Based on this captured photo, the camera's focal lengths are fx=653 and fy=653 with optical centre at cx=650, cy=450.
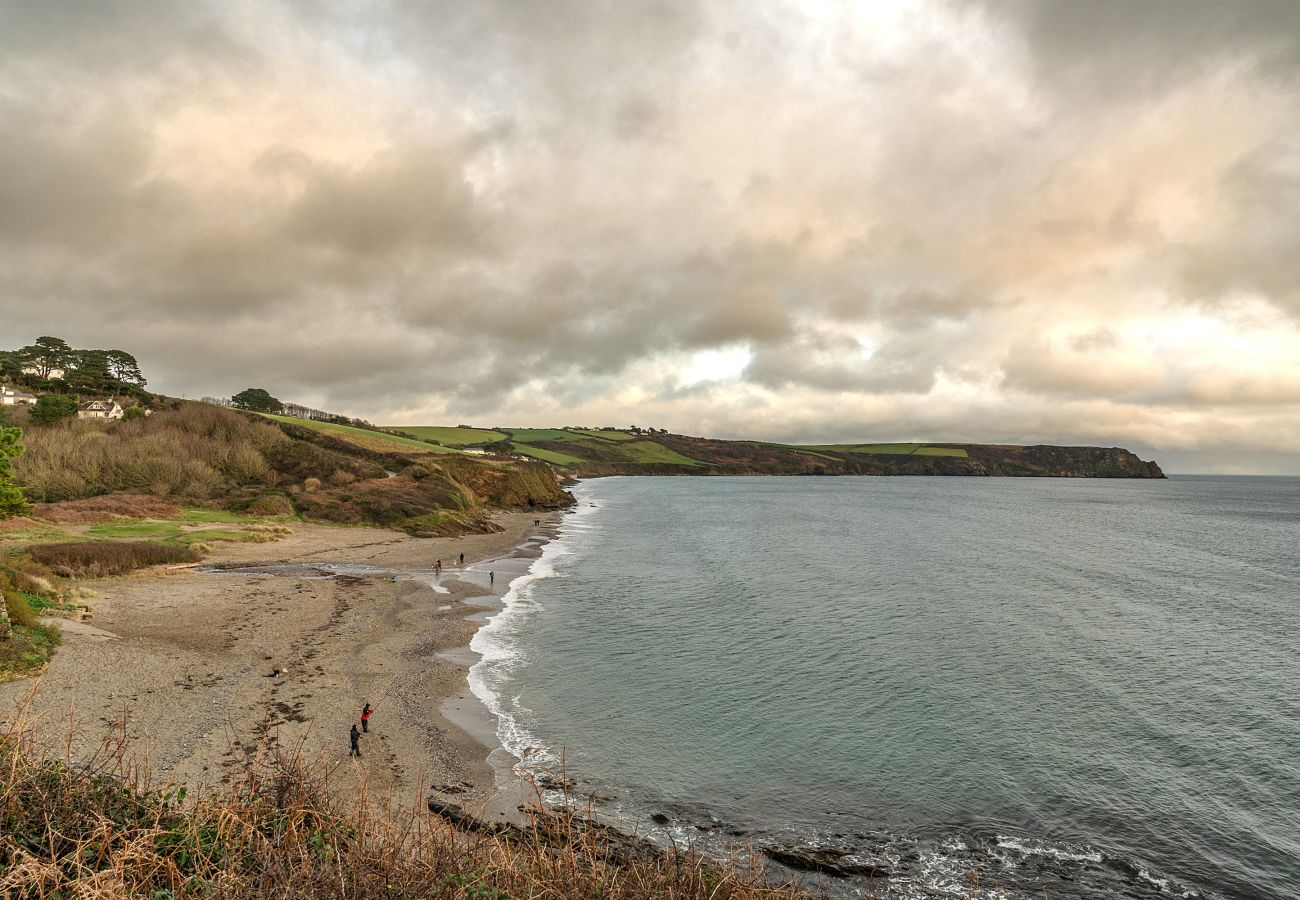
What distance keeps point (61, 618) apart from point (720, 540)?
62985 millimetres

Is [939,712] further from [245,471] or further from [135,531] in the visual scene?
[245,471]

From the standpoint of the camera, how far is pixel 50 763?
28.8 ft

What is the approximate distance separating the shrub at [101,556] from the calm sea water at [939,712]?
25.0 meters

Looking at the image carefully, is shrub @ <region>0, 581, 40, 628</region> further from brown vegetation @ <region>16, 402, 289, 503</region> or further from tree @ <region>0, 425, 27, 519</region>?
brown vegetation @ <region>16, 402, 289, 503</region>

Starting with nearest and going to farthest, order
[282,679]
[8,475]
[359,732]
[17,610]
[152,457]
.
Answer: [359,732] → [17,610] → [282,679] → [8,475] → [152,457]

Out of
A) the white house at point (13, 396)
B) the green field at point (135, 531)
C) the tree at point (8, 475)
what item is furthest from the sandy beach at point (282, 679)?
the white house at point (13, 396)

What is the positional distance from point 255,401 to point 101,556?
12427 centimetres

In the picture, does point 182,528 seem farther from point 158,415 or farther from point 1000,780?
point 1000,780

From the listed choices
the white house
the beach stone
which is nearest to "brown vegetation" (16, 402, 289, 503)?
the white house

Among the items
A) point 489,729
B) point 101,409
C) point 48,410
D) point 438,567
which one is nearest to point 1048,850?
point 489,729

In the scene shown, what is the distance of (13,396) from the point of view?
100 m

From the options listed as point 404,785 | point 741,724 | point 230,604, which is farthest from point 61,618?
point 741,724

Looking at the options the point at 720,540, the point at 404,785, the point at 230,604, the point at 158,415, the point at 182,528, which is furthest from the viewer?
the point at 158,415

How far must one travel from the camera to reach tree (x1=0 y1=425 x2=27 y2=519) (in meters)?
34.2
